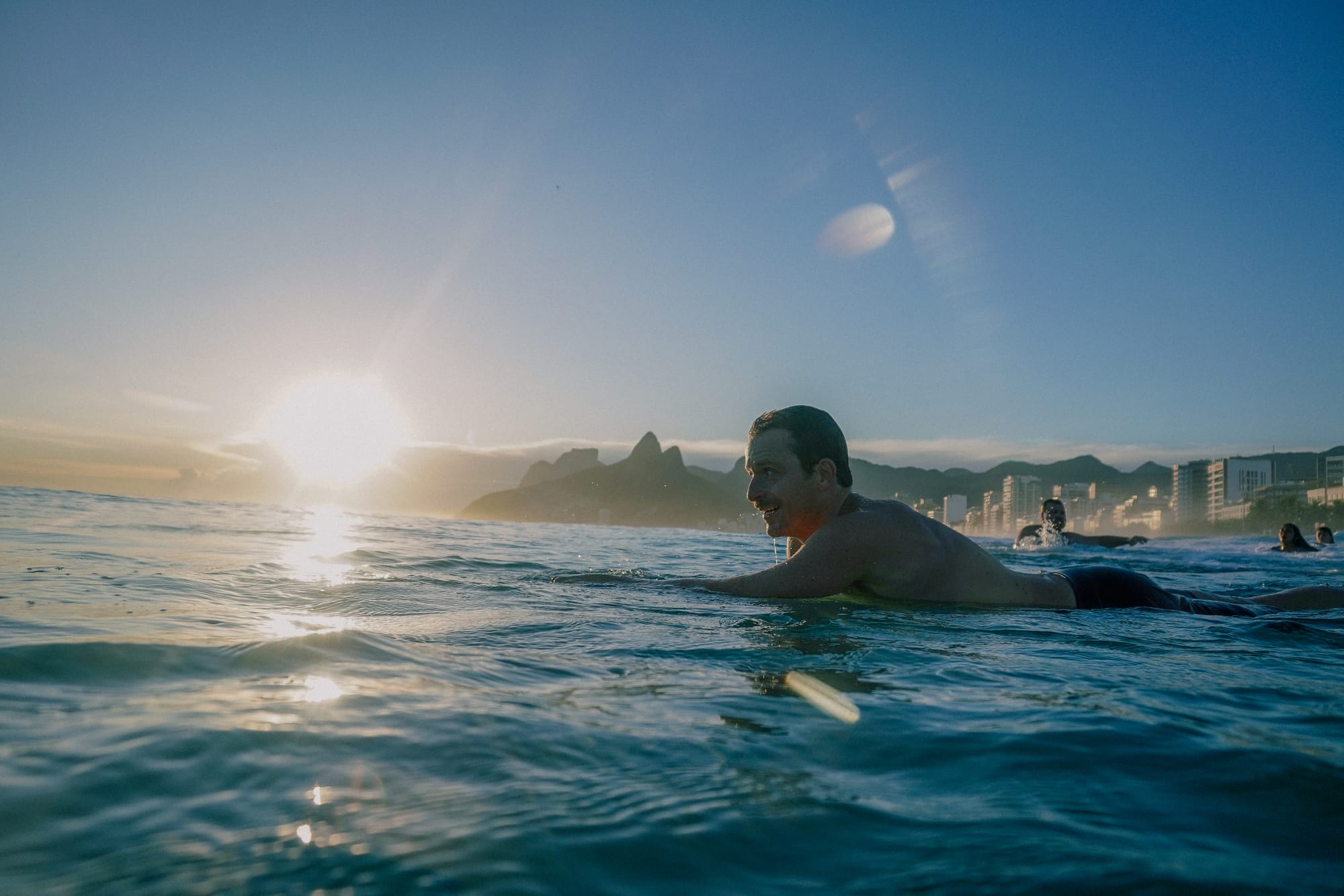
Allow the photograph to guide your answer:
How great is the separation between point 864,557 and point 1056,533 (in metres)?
15.8

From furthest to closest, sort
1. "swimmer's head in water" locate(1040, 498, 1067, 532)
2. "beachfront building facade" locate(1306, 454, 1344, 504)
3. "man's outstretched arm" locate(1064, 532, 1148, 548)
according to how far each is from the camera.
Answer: "beachfront building facade" locate(1306, 454, 1344, 504) → "man's outstretched arm" locate(1064, 532, 1148, 548) → "swimmer's head in water" locate(1040, 498, 1067, 532)

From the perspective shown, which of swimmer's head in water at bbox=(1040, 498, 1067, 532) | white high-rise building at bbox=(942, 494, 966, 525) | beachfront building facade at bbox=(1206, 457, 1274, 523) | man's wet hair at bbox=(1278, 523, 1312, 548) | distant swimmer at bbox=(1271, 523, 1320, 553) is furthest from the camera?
beachfront building facade at bbox=(1206, 457, 1274, 523)

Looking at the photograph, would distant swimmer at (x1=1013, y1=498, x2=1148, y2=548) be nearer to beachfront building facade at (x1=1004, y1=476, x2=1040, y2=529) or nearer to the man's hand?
the man's hand

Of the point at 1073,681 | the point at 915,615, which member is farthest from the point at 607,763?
the point at 915,615

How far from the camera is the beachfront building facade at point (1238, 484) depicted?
152 m

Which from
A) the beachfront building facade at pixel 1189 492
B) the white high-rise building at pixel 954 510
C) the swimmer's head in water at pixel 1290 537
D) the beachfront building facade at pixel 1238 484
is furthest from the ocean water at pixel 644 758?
the beachfront building facade at pixel 1189 492

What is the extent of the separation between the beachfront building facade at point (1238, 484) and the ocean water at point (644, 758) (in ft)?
588

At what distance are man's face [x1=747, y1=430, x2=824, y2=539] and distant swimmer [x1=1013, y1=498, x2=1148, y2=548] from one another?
14.2 metres

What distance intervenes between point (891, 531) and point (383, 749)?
376 centimetres

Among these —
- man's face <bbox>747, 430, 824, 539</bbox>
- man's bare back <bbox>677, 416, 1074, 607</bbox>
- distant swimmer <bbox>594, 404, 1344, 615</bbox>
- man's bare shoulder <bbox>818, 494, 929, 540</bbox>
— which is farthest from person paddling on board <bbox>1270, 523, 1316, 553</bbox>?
man's face <bbox>747, 430, 824, 539</bbox>

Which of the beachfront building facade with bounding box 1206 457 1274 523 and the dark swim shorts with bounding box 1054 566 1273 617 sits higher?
the beachfront building facade with bounding box 1206 457 1274 523

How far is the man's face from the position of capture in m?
5.29

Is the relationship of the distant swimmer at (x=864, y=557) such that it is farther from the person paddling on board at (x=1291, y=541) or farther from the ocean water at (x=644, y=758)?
the person paddling on board at (x=1291, y=541)

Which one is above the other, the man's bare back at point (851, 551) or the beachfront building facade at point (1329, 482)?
the beachfront building facade at point (1329, 482)
